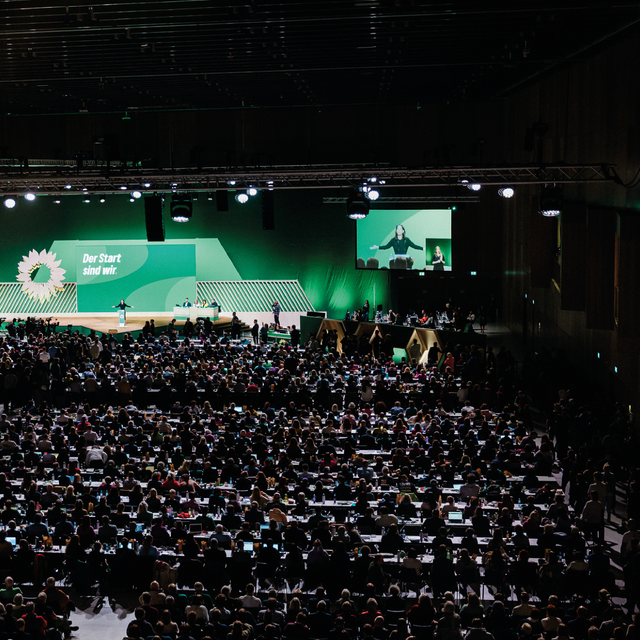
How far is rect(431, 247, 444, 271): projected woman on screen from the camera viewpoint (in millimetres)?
32062


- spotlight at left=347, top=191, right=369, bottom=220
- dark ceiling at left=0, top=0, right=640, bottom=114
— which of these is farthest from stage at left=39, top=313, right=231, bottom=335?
spotlight at left=347, top=191, right=369, bottom=220

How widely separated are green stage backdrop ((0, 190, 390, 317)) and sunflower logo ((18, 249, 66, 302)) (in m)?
0.17

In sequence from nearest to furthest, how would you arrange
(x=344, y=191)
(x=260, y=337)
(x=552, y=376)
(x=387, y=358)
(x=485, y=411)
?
(x=485, y=411), (x=552, y=376), (x=387, y=358), (x=260, y=337), (x=344, y=191)

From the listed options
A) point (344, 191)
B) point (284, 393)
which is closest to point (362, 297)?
point (344, 191)

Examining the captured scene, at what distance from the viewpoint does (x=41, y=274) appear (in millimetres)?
35469

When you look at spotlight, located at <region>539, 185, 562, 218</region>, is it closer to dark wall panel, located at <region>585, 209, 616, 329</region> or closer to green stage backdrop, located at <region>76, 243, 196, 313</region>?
dark wall panel, located at <region>585, 209, 616, 329</region>

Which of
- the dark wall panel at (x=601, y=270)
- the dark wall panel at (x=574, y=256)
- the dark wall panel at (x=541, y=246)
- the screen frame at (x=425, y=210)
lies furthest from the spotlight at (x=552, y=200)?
the screen frame at (x=425, y=210)

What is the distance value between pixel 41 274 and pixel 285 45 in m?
20.9

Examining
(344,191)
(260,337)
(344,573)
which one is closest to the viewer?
(344,573)

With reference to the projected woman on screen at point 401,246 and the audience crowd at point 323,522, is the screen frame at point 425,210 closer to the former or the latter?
the projected woman on screen at point 401,246

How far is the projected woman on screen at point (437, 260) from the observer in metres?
32.1

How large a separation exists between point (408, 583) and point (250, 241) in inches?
1026

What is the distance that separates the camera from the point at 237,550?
1084 cm

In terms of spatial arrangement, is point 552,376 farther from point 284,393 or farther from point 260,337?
point 260,337
